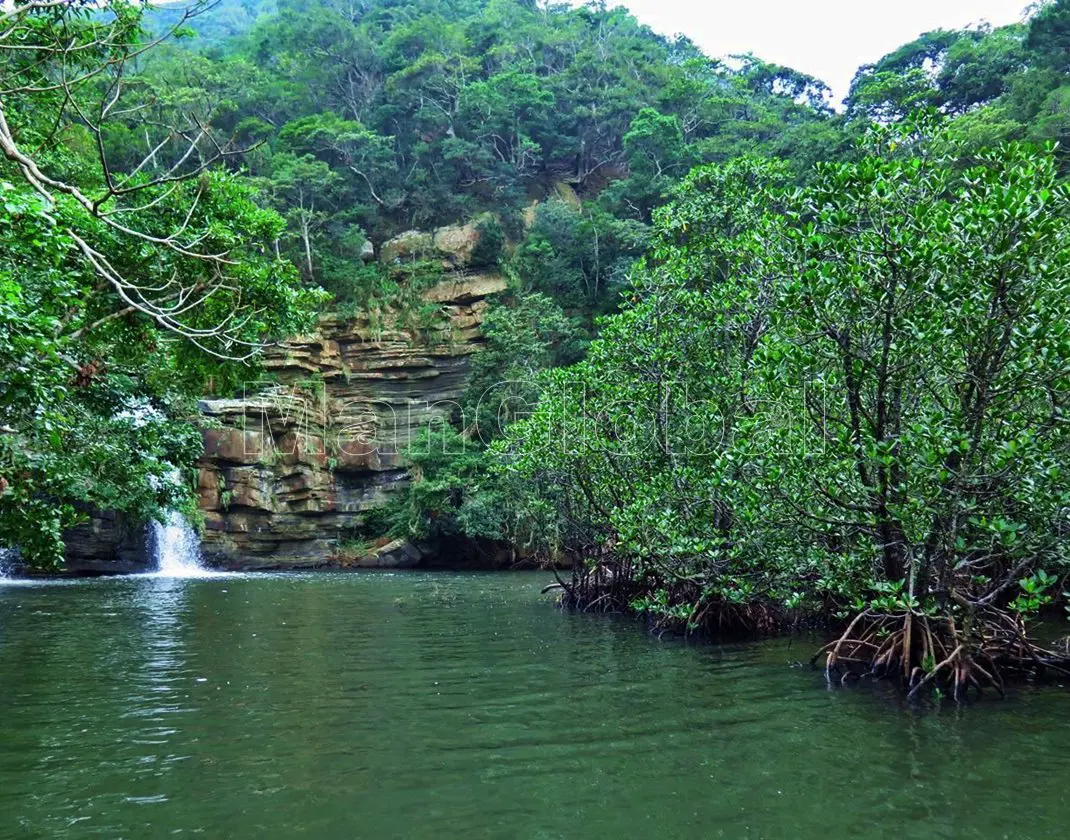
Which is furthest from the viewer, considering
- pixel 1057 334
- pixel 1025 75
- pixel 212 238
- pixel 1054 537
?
pixel 1025 75

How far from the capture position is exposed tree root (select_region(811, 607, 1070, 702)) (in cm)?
777

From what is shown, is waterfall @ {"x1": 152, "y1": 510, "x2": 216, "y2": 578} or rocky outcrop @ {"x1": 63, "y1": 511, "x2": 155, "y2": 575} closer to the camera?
rocky outcrop @ {"x1": 63, "y1": 511, "x2": 155, "y2": 575}

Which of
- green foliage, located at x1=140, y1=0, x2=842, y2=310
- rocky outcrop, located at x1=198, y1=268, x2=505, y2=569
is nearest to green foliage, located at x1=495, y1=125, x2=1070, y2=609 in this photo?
rocky outcrop, located at x1=198, y1=268, x2=505, y2=569

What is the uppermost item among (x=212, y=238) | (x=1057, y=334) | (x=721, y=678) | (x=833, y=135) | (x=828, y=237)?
(x=833, y=135)

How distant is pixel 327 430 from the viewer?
3406cm

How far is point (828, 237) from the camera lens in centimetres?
816

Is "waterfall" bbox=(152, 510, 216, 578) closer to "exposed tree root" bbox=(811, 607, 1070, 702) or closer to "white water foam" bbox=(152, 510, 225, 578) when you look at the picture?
"white water foam" bbox=(152, 510, 225, 578)

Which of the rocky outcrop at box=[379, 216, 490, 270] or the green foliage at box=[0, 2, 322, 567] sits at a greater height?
the rocky outcrop at box=[379, 216, 490, 270]

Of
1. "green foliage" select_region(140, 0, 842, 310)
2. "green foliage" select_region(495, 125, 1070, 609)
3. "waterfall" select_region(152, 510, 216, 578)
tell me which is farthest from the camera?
"green foliage" select_region(140, 0, 842, 310)

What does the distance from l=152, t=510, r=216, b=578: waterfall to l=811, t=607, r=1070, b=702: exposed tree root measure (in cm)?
2622

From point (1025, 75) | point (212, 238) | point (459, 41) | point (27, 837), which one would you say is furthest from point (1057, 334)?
point (459, 41)

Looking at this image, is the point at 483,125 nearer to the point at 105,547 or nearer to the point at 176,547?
the point at 176,547

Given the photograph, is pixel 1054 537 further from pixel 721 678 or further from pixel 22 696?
pixel 22 696

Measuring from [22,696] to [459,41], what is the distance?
160 ft
